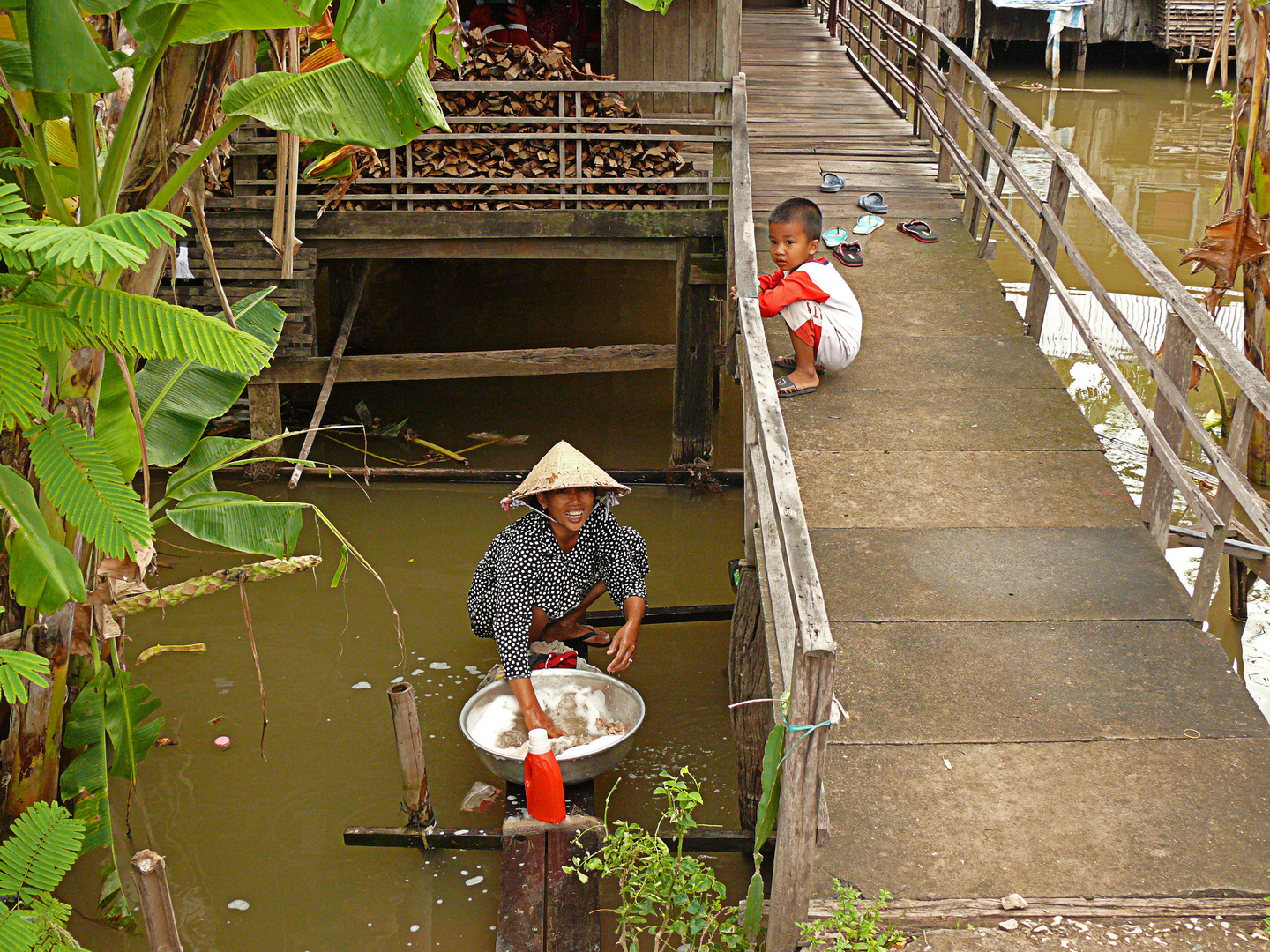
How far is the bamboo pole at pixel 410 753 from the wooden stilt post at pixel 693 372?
3.94m

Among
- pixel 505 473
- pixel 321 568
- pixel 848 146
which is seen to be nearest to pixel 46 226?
pixel 321 568

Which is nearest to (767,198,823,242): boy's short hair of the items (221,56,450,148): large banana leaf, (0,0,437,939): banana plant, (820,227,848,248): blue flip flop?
(820,227,848,248): blue flip flop

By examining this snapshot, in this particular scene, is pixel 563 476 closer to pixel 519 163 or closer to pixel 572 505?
pixel 572 505

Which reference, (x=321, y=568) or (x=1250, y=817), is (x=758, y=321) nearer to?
(x=1250, y=817)

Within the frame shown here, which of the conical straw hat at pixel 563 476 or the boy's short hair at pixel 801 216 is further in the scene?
the boy's short hair at pixel 801 216

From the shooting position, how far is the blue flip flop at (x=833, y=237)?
6339 mm

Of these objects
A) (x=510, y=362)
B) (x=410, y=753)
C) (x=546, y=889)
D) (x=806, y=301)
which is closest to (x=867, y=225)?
(x=806, y=301)

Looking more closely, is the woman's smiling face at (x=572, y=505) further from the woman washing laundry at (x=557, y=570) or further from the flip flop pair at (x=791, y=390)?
the flip flop pair at (x=791, y=390)

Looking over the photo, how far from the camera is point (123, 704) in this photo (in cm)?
365

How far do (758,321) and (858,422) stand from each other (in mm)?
1056

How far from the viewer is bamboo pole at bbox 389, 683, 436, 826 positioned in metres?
3.67

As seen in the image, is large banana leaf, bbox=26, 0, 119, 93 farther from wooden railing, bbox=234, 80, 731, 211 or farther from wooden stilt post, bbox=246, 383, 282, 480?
wooden stilt post, bbox=246, 383, 282, 480

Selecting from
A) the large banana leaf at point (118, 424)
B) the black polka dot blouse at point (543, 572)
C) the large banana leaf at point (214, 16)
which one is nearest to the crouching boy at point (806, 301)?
the black polka dot blouse at point (543, 572)

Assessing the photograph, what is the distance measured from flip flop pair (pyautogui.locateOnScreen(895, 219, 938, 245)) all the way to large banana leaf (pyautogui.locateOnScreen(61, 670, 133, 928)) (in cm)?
498
